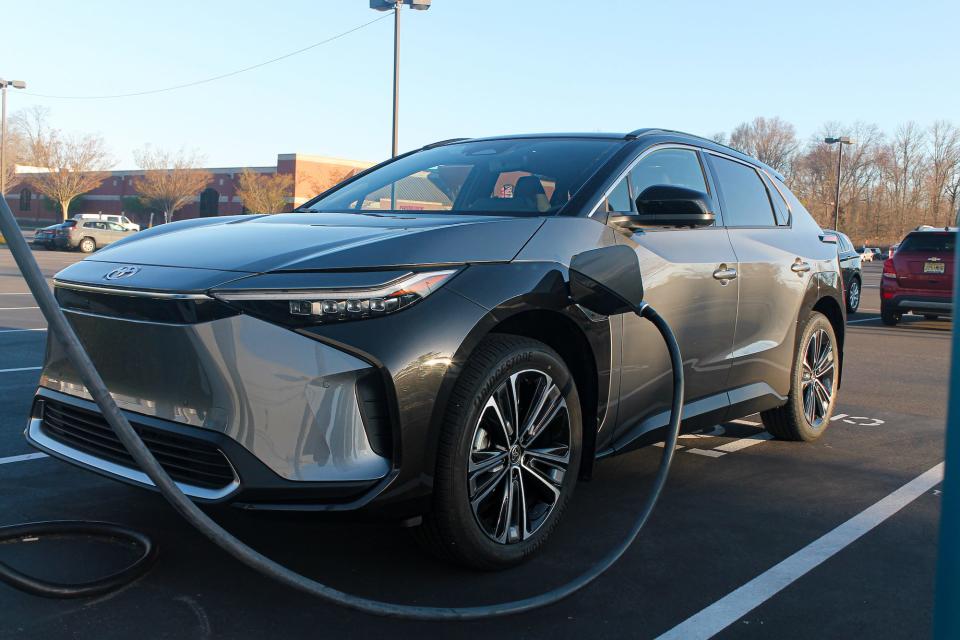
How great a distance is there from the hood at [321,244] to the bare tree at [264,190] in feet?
176

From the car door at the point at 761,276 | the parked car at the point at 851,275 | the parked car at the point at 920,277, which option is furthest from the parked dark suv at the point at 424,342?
the parked car at the point at 851,275

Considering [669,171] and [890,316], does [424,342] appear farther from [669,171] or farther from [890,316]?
[890,316]

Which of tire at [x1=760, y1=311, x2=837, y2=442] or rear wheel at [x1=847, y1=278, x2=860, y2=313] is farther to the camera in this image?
rear wheel at [x1=847, y1=278, x2=860, y2=313]

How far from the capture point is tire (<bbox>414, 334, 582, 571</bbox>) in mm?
3119

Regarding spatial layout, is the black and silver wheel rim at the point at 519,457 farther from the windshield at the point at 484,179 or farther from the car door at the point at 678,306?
the windshield at the point at 484,179

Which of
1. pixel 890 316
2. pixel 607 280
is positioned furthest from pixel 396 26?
pixel 607 280

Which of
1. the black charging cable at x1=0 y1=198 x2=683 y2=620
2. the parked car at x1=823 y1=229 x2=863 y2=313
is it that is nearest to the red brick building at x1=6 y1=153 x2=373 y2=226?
the parked car at x1=823 y1=229 x2=863 y2=313

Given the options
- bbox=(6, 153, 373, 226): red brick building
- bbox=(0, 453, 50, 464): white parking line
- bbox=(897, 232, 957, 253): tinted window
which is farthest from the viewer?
bbox=(6, 153, 373, 226): red brick building

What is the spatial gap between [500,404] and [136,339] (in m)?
1.29

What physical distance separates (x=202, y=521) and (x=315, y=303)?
2.44ft

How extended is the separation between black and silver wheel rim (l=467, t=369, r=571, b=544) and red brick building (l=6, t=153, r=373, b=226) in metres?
56.4

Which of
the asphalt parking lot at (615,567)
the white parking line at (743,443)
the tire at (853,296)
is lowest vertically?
the asphalt parking lot at (615,567)

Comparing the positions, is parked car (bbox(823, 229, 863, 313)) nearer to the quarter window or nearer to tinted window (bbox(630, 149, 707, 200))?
the quarter window

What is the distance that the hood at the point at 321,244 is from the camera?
9.89 feet
